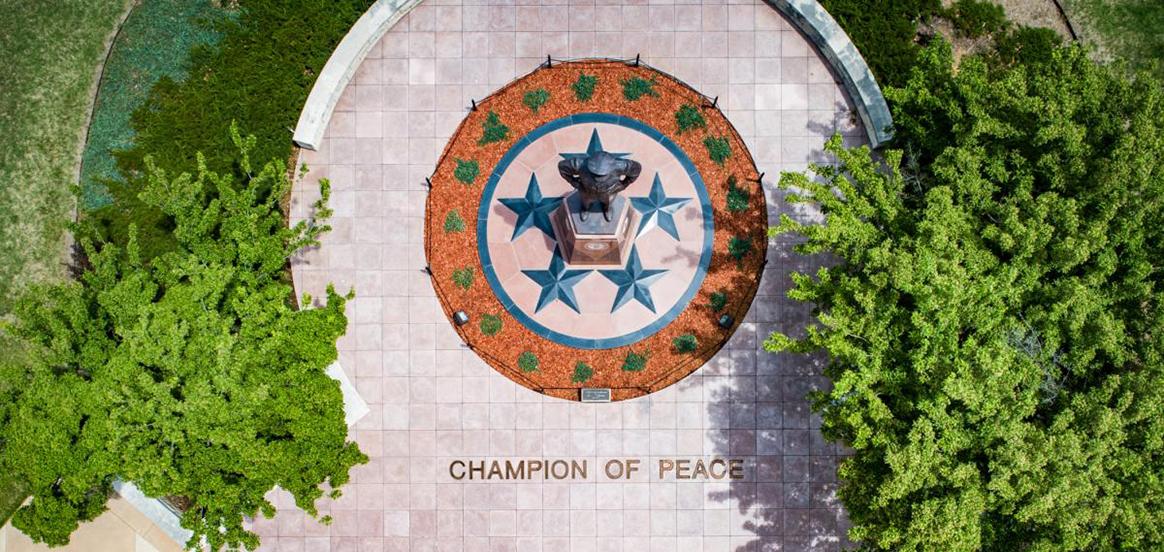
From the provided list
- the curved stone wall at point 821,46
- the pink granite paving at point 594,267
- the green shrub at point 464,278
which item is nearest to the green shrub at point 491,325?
the pink granite paving at point 594,267

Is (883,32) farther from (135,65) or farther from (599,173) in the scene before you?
(135,65)

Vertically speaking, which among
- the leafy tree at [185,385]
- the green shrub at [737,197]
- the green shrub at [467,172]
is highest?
the green shrub at [467,172]

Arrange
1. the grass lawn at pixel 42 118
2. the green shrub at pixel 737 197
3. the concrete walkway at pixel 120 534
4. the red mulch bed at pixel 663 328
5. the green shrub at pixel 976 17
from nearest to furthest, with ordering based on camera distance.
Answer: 1. the concrete walkway at pixel 120 534
2. the red mulch bed at pixel 663 328
3. the green shrub at pixel 737 197
4. the green shrub at pixel 976 17
5. the grass lawn at pixel 42 118

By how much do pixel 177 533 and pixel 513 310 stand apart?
12.5 m

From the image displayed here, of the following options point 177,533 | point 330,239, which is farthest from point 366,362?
point 177,533

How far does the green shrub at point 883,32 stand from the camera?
1015 inches

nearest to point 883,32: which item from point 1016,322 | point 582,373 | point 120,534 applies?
point 1016,322

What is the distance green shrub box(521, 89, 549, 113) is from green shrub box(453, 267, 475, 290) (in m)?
5.73

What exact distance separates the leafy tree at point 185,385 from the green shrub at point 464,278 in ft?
17.7

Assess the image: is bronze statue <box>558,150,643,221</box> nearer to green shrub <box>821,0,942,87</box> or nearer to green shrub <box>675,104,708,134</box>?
green shrub <box>675,104,708,134</box>

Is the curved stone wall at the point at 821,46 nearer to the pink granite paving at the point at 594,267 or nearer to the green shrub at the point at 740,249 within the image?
the green shrub at the point at 740,249

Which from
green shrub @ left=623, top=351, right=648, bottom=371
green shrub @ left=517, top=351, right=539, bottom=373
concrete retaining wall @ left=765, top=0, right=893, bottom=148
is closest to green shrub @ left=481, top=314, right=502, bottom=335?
green shrub @ left=517, top=351, right=539, bottom=373

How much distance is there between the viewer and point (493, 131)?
26422 mm

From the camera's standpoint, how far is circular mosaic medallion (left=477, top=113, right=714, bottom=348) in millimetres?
26078
